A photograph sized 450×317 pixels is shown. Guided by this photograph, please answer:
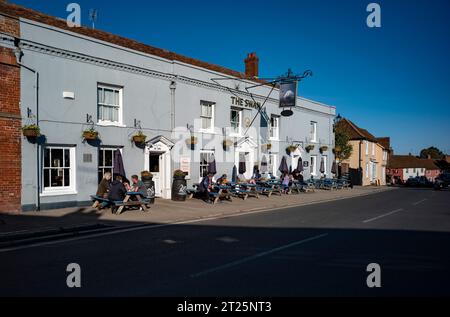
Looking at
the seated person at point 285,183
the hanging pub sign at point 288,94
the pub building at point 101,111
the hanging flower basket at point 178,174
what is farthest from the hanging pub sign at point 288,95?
the hanging flower basket at point 178,174

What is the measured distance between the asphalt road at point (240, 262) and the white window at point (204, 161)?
8.66 m

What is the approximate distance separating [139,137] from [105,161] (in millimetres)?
1683

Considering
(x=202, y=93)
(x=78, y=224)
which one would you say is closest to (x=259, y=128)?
(x=202, y=93)

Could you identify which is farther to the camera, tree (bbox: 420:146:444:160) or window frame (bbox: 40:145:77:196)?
tree (bbox: 420:146:444:160)

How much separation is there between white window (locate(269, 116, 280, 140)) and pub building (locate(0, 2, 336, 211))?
228 centimetres

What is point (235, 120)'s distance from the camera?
22.4 metres

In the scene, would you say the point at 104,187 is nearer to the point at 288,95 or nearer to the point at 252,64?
the point at 288,95

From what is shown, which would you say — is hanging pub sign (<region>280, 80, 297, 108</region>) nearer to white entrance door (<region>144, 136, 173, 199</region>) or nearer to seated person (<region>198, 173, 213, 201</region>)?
seated person (<region>198, 173, 213, 201</region>)

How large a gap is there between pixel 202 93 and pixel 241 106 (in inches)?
136

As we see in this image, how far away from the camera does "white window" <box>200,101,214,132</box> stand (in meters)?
20.0

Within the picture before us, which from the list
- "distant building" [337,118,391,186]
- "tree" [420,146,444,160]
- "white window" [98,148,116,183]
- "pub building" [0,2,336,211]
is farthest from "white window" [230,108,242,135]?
"tree" [420,146,444,160]

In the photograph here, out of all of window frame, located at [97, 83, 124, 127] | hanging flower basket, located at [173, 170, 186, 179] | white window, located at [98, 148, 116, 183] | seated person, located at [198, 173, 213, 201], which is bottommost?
seated person, located at [198, 173, 213, 201]

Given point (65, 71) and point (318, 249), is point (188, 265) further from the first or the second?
point (65, 71)

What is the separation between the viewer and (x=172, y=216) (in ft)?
41.8
